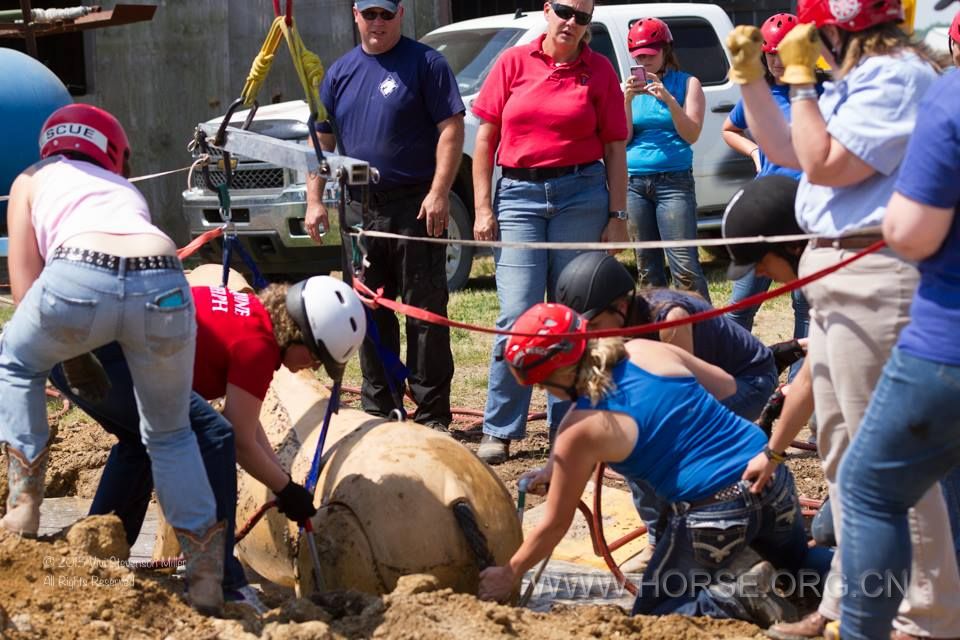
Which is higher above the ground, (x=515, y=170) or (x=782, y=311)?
(x=515, y=170)

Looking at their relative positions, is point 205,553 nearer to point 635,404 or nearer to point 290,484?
point 290,484

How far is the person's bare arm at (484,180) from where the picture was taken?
675 centimetres

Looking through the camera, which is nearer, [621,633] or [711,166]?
[621,633]

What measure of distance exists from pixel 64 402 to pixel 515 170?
304 cm

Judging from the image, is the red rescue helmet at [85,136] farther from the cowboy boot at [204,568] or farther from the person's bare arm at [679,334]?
the person's bare arm at [679,334]

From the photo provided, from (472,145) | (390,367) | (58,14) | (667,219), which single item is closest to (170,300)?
(390,367)

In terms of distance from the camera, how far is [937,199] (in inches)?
129

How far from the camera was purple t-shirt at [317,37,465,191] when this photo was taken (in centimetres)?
689

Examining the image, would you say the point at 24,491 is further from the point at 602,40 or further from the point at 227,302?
the point at 602,40

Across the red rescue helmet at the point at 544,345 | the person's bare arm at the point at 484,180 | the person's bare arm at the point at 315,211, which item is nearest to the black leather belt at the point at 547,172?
the person's bare arm at the point at 484,180

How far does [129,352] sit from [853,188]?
2143mm

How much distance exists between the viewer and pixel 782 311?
10.3 metres

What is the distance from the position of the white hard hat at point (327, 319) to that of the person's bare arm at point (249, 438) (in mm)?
276

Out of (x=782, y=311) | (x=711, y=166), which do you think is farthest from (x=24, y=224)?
(x=711, y=166)
